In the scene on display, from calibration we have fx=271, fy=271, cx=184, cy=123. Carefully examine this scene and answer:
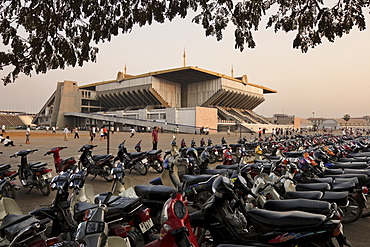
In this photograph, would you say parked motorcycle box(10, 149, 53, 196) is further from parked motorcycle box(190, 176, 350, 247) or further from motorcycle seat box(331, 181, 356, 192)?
motorcycle seat box(331, 181, 356, 192)

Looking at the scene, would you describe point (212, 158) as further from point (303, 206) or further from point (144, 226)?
point (303, 206)

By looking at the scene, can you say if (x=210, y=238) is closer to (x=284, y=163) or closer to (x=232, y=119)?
(x=284, y=163)

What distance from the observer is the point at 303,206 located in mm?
2791

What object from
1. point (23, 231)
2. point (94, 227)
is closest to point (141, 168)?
point (23, 231)

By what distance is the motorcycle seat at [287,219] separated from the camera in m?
2.33

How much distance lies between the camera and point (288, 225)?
2402 mm

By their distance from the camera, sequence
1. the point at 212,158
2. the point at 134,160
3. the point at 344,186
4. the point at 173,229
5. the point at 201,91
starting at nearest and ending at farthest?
the point at 173,229 < the point at 344,186 < the point at 134,160 < the point at 212,158 < the point at 201,91

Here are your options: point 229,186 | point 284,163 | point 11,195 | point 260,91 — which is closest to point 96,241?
point 229,186

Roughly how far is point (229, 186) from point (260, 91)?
78.8 metres

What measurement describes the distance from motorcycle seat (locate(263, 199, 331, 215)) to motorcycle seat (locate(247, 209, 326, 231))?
1.11 feet

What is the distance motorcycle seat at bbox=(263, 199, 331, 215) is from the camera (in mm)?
2699

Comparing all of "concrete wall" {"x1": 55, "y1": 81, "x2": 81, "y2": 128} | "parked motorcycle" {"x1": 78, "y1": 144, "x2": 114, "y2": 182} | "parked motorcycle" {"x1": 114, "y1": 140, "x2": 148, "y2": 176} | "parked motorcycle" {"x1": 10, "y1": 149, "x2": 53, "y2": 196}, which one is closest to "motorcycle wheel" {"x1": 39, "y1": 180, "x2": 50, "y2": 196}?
"parked motorcycle" {"x1": 10, "y1": 149, "x2": 53, "y2": 196}

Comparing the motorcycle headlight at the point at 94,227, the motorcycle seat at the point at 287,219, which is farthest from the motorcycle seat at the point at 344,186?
the motorcycle headlight at the point at 94,227

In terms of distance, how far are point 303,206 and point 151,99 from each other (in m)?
60.9
